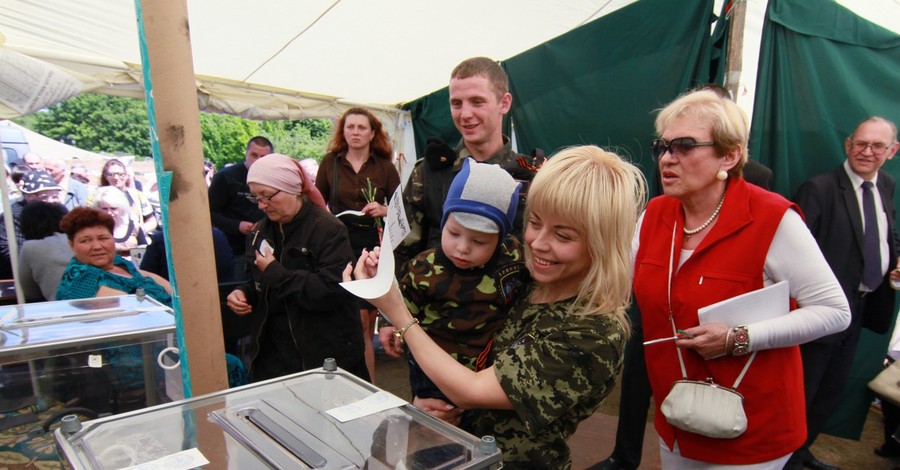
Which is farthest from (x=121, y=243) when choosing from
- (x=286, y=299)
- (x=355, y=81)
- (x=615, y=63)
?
(x=615, y=63)

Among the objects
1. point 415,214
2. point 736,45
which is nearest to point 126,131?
point 415,214

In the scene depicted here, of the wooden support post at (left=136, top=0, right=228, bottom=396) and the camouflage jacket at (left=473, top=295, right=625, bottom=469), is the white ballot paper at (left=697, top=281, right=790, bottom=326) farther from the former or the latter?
the wooden support post at (left=136, top=0, right=228, bottom=396)

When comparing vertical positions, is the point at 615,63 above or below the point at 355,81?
below

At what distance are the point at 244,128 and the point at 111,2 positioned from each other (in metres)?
12.2

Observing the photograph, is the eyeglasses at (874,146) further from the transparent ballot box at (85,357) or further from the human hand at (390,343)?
the transparent ballot box at (85,357)

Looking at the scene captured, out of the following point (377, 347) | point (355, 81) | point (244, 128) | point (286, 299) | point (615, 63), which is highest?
point (244, 128)

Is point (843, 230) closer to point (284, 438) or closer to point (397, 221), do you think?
point (397, 221)

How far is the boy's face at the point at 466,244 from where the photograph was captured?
47.1 inches

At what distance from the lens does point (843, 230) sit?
2854 mm

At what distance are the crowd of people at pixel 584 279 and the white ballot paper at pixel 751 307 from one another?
2cm

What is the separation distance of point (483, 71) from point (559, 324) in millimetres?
1222

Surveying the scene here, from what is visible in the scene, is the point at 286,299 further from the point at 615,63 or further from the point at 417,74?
the point at 417,74

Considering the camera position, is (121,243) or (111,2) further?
(121,243)

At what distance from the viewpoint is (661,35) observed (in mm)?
3277
